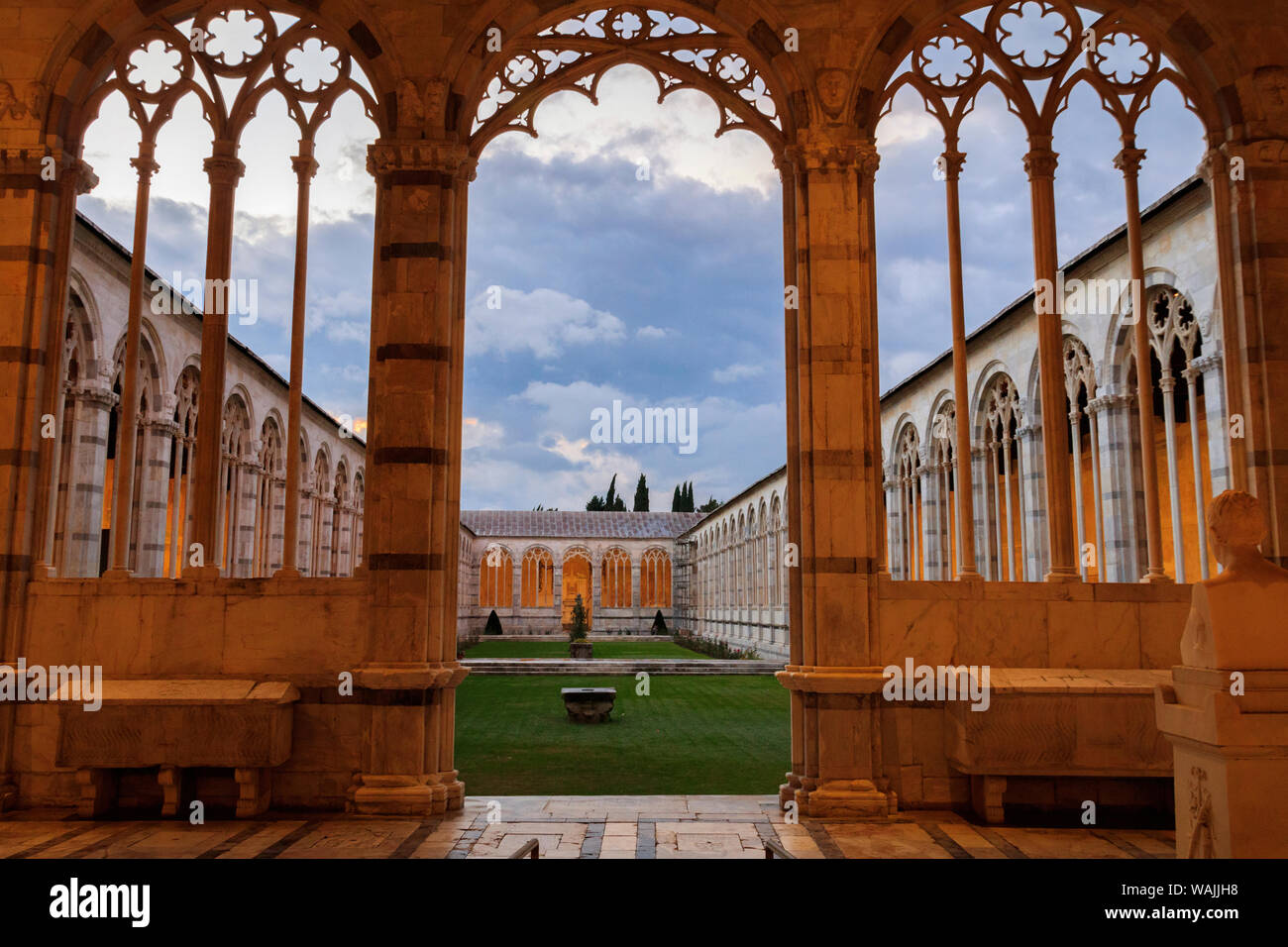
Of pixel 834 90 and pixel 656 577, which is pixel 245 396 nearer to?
pixel 834 90

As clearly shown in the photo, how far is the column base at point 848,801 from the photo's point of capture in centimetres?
681

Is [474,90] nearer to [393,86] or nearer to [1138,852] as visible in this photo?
[393,86]

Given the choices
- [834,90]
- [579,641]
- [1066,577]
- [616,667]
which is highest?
[834,90]

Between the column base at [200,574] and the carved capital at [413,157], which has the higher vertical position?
the carved capital at [413,157]

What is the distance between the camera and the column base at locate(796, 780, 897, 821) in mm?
6809

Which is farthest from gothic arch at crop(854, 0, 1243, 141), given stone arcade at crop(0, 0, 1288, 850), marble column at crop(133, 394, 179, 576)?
marble column at crop(133, 394, 179, 576)

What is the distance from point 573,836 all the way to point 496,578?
4733 cm

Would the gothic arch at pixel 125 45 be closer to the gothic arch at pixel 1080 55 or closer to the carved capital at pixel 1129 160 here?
the gothic arch at pixel 1080 55

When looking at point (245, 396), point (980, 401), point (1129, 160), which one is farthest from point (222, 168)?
point (980, 401)

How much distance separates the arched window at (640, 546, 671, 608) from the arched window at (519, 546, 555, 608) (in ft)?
18.0

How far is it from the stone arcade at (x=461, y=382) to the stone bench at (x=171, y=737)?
14cm

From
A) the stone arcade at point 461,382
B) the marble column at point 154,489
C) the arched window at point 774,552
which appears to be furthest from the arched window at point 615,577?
the stone arcade at point 461,382

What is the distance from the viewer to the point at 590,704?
1280cm
